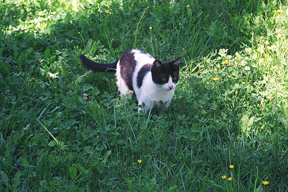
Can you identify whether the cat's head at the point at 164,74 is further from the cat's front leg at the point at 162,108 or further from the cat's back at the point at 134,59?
the cat's back at the point at 134,59

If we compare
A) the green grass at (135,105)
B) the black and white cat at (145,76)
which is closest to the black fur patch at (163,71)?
the black and white cat at (145,76)

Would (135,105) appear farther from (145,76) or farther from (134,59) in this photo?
(134,59)

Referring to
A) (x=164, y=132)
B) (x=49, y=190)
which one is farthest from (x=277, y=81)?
(x=49, y=190)

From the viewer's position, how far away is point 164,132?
10.5ft

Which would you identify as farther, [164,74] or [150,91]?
[150,91]

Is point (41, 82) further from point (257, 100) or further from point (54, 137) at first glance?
point (257, 100)

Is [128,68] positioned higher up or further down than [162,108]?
higher up

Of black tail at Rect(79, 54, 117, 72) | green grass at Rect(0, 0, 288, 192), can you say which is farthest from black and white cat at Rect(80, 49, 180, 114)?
green grass at Rect(0, 0, 288, 192)

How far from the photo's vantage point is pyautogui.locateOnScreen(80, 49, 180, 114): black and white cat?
3287 mm

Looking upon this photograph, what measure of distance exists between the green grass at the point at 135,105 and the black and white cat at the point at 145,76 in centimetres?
13

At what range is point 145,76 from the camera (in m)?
3.48

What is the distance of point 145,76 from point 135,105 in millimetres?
290

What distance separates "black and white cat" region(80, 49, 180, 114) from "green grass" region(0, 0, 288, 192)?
13cm

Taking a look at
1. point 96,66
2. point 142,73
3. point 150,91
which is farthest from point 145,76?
point 96,66
